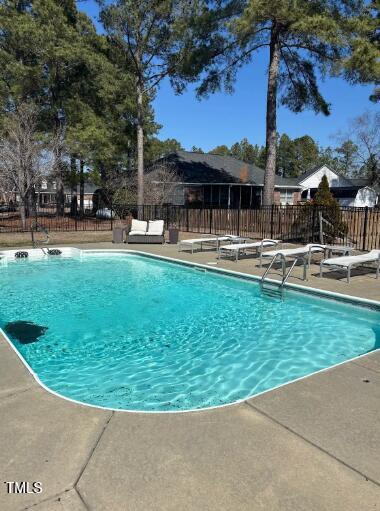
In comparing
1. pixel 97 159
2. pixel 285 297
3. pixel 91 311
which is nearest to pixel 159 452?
pixel 91 311

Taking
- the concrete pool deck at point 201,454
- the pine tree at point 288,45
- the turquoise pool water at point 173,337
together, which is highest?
the pine tree at point 288,45

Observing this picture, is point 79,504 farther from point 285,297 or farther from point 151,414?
point 285,297

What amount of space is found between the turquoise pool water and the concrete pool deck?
858 mm

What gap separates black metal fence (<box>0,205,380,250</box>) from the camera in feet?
46.1

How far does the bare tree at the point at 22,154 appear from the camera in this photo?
1942cm

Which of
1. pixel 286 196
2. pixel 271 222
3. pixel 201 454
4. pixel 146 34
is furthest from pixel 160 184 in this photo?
pixel 201 454

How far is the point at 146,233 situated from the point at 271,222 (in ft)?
16.9

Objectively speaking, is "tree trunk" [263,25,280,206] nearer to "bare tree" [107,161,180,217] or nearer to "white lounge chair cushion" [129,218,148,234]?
"white lounge chair cushion" [129,218,148,234]

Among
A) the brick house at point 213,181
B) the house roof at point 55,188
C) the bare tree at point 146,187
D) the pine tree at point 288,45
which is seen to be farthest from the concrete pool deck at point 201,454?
the house roof at point 55,188

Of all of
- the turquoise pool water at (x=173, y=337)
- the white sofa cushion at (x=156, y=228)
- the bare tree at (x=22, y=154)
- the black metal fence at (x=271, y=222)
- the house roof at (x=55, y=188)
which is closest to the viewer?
the turquoise pool water at (x=173, y=337)

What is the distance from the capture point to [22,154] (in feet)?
63.9

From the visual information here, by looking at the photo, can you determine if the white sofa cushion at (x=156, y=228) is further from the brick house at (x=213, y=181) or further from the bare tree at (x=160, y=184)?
the brick house at (x=213, y=181)

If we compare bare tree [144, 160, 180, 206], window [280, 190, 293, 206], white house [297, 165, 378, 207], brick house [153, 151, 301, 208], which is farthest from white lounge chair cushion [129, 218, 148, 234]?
white house [297, 165, 378, 207]

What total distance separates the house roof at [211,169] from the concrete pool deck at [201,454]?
2476 centimetres
